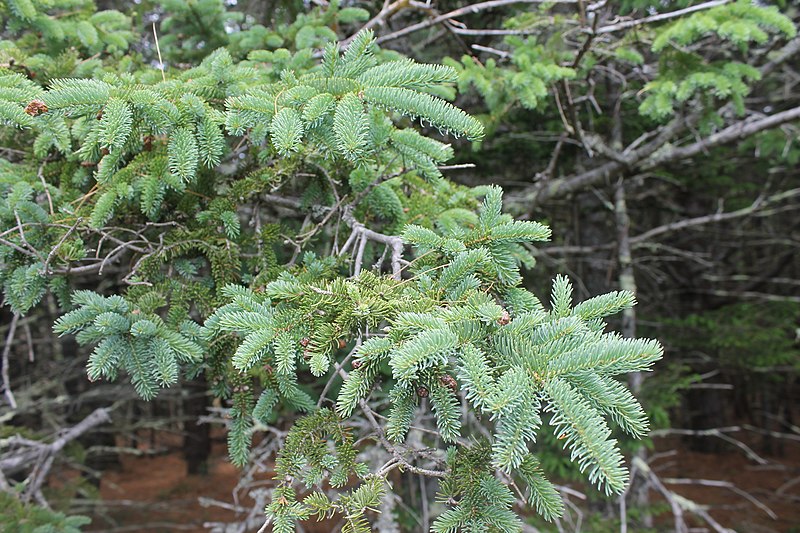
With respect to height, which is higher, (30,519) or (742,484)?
(30,519)

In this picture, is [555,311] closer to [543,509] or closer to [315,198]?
[543,509]

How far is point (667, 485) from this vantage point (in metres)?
9.69

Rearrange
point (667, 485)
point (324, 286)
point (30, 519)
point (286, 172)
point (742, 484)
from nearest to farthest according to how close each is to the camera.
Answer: point (324, 286)
point (286, 172)
point (30, 519)
point (667, 485)
point (742, 484)

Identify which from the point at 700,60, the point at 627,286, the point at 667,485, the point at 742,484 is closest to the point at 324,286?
the point at 700,60

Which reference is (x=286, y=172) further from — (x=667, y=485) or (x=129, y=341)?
(x=667, y=485)

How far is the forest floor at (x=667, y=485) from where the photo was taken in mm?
8484

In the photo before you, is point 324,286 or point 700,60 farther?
point 700,60

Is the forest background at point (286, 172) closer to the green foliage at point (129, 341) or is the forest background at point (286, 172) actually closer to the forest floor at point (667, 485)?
the green foliage at point (129, 341)

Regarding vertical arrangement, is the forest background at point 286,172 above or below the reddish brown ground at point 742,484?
above

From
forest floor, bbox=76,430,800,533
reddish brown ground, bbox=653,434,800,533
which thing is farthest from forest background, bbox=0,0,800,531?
reddish brown ground, bbox=653,434,800,533

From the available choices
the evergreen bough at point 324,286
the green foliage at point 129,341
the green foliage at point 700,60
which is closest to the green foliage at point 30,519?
the evergreen bough at point 324,286

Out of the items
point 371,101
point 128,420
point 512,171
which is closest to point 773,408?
point 512,171

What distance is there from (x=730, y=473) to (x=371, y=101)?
13139 mm

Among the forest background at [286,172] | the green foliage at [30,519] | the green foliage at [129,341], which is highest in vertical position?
the forest background at [286,172]
